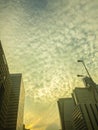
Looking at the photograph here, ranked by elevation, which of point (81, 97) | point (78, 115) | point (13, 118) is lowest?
point (81, 97)

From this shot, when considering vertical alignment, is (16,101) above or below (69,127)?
above

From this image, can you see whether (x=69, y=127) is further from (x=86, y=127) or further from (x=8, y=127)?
(x=8, y=127)

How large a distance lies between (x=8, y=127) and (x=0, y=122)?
135 ft

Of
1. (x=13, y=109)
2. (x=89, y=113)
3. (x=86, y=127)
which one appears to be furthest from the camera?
(x=89, y=113)

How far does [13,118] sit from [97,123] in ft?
243

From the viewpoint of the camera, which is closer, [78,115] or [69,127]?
[78,115]

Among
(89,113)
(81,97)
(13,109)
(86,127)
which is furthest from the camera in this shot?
(81,97)

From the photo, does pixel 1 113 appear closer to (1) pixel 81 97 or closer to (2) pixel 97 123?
(2) pixel 97 123

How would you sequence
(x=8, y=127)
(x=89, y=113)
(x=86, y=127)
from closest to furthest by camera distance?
1. (x=8, y=127)
2. (x=86, y=127)
3. (x=89, y=113)

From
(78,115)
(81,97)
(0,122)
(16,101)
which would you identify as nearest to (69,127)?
(81,97)

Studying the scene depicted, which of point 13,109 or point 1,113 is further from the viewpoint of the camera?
point 13,109

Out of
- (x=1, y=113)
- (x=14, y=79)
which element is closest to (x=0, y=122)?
(x=1, y=113)

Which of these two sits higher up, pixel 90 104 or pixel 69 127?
pixel 90 104

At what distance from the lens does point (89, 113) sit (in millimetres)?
148375
